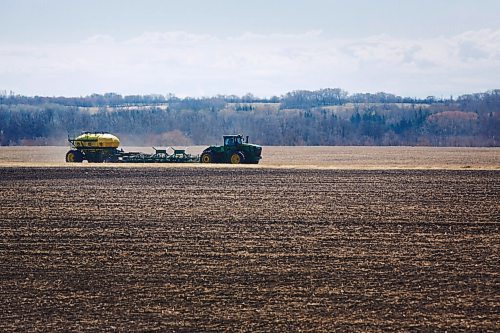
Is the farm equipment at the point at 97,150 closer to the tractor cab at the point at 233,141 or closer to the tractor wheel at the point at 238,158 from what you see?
the tractor cab at the point at 233,141

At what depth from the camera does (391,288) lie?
17.4m

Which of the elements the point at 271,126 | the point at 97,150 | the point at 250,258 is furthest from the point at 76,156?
the point at 271,126

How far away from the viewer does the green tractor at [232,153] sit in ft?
158

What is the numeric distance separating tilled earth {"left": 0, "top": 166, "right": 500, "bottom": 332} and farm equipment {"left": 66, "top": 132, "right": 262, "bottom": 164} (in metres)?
13.5

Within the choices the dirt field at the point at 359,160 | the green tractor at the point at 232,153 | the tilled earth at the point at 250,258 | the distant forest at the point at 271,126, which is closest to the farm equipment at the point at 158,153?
the green tractor at the point at 232,153

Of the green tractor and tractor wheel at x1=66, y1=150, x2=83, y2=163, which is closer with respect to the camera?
the green tractor

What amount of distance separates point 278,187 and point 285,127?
4638 inches

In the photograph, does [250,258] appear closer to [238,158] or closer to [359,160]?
[238,158]

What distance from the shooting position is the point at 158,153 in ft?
168

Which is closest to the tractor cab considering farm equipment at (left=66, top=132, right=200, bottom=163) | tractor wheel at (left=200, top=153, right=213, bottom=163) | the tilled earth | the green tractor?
the green tractor

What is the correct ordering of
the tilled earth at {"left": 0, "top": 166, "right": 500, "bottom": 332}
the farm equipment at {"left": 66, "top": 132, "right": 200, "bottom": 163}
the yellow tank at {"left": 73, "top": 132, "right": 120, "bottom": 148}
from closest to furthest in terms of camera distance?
1. the tilled earth at {"left": 0, "top": 166, "right": 500, "bottom": 332}
2. the farm equipment at {"left": 66, "top": 132, "right": 200, "bottom": 163}
3. the yellow tank at {"left": 73, "top": 132, "right": 120, "bottom": 148}

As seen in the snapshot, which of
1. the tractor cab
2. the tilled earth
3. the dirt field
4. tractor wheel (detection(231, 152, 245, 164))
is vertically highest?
the tractor cab

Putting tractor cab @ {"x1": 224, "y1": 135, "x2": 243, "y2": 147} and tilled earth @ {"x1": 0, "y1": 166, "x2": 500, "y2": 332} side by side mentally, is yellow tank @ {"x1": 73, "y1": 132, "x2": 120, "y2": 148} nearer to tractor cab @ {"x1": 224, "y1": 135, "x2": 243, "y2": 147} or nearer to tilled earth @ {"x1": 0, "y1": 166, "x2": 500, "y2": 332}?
tractor cab @ {"x1": 224, "y1": 135, "x2": 243, "y2": 147}

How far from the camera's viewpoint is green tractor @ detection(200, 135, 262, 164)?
4822 cm
